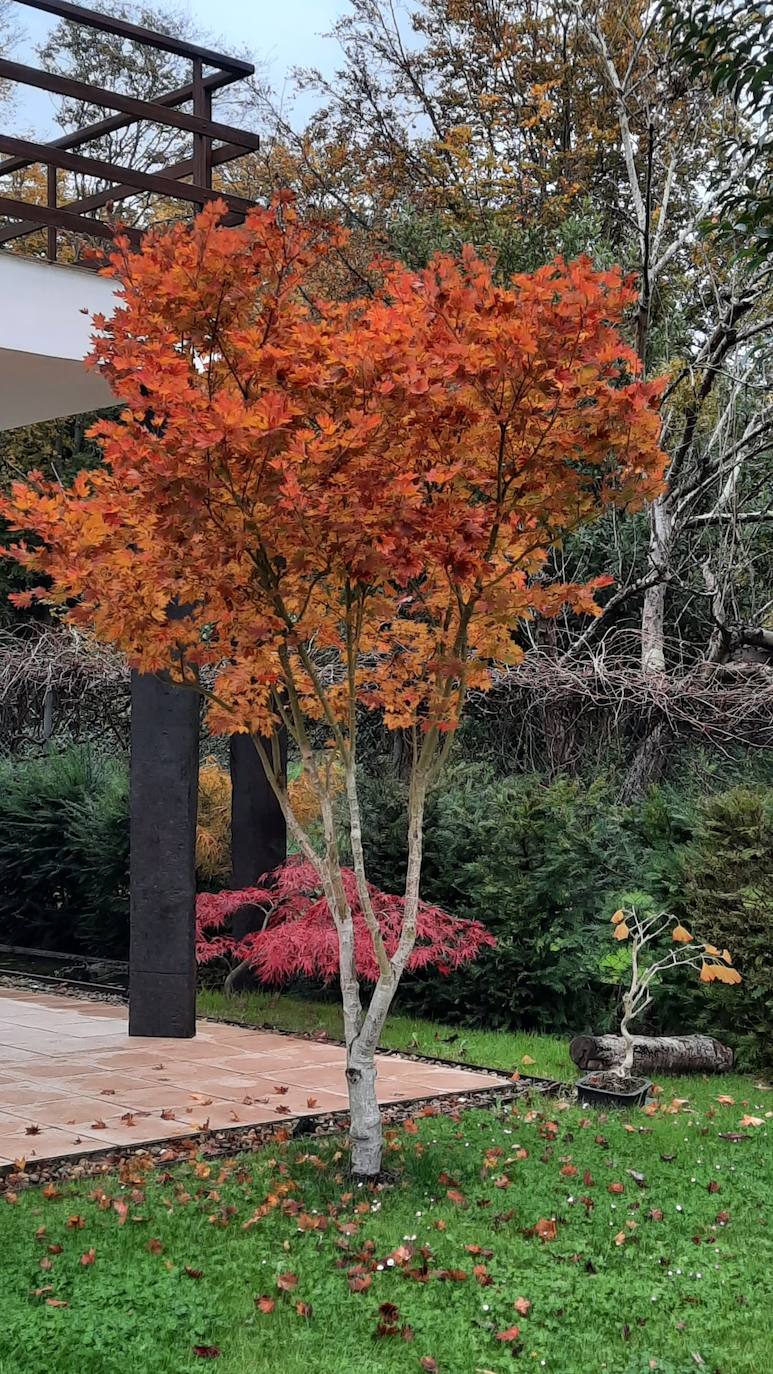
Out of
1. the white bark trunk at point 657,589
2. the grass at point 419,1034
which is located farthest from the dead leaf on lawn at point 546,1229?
the white bark trunk at point 657,589

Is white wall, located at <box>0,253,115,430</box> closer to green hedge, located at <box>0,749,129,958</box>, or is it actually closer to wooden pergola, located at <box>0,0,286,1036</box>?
wooden pergola, located at <box>0,0,286,1036</box>

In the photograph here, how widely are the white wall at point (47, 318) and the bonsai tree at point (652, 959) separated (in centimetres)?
381

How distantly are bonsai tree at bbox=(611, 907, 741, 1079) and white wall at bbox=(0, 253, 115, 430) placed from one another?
3.81 meters

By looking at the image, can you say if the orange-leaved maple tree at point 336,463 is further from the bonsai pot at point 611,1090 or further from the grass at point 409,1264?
the bonsai pot at point 611,1090

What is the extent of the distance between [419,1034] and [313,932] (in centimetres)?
106

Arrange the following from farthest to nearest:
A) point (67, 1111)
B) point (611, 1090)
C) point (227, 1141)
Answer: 1. point (611, 1090)
2. point (67, 1111)
3. point (227, 1141)

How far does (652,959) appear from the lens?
25.0ft

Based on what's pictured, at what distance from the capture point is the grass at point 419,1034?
7.28m

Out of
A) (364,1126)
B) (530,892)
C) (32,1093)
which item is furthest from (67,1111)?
(530,892)

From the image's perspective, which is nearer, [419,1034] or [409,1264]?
[409,1264]

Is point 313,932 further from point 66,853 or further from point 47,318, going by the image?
point 66,853

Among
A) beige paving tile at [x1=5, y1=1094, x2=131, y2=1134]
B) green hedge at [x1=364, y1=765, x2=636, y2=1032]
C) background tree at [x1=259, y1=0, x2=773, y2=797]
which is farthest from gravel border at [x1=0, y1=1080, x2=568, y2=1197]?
background tree at [x1=259, y1=0, x2=773, y2=797]

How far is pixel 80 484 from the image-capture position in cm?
513

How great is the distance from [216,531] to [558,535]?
131cm
